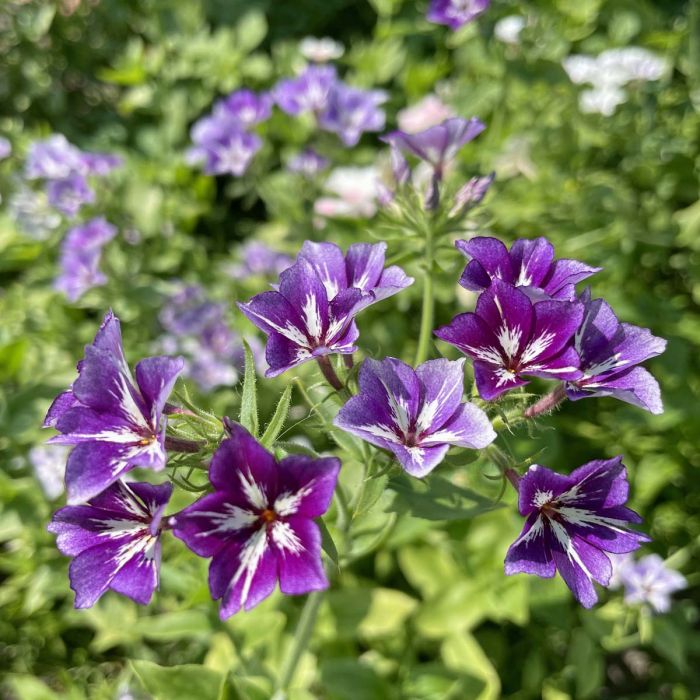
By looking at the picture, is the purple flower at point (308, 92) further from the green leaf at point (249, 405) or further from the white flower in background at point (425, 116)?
the green leaf at point (249, 405)

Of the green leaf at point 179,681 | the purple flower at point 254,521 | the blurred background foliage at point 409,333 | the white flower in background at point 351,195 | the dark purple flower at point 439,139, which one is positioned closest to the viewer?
the purple flower at point 254,521

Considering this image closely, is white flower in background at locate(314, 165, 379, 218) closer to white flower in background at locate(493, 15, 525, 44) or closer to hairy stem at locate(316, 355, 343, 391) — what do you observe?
white flower in background at locate(493, 15, 525, 44)

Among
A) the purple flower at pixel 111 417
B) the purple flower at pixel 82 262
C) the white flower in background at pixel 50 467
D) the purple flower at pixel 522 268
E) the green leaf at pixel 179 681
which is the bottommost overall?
the white flower in background at pixel 50 467

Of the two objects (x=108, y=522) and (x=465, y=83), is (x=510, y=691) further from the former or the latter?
(x=465, y=83)

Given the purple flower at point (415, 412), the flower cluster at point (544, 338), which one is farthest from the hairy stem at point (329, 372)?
the flower cluster at point (544, 338)

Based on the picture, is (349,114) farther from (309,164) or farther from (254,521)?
(254,521)

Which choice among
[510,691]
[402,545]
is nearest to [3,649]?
[402,545]

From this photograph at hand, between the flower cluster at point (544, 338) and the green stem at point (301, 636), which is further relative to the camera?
the green stem at point (301, 636)

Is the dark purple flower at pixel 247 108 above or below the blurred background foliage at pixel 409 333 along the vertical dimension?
above
